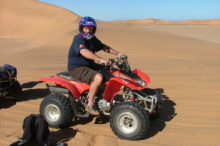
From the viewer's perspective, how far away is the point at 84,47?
445 centimetres

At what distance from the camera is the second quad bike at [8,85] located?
19.9 feet

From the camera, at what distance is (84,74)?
14.9ft

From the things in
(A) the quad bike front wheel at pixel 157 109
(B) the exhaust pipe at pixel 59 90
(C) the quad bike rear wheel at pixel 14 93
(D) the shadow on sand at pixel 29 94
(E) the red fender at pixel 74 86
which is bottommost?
(D) the shadow on sand at pixel 29 94

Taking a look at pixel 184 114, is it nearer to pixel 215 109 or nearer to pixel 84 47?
pixel 215 109

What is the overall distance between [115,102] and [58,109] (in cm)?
108

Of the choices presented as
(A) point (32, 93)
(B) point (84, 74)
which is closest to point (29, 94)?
(A) point (32, 93)

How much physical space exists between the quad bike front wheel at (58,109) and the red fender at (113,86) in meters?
0.76

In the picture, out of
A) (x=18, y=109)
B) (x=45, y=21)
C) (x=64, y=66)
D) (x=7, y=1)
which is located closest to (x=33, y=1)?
(x=7, y=1)

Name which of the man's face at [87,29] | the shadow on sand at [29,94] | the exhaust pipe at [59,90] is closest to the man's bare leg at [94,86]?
the exhaust pipe at [59,90]

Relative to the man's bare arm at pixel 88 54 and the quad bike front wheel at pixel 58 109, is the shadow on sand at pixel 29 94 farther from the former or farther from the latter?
the man's bare arm at pixel 88 54

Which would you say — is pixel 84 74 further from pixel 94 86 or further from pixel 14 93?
pixel 14 93

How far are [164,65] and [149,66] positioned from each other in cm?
68

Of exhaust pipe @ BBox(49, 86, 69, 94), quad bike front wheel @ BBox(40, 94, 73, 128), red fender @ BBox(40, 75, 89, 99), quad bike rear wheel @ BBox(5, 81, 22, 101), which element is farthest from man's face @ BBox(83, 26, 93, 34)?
quad bike rear wheel @ BBox(5, 81, 22, 101)

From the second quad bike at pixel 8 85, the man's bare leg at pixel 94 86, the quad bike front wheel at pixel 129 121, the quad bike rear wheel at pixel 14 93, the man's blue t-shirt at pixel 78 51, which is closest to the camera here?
the quad bike front wheel at pixel 129 121
